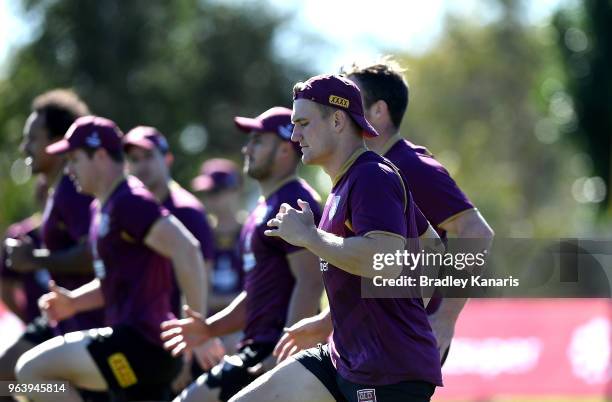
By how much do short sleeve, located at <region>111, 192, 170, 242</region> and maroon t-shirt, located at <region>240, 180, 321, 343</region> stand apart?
73 centimetres

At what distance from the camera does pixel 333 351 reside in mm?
5902

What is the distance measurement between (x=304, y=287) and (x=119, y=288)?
1.50 m

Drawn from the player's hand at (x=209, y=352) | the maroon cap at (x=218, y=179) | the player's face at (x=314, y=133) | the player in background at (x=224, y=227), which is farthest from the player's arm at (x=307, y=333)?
the maroon cap at (x=218, y=179)

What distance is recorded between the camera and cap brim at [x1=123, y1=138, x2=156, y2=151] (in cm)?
988

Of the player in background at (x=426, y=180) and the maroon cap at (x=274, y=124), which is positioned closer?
the player in background at (x=426, y=180)

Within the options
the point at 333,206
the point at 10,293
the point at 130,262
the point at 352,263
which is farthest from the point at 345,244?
the point at 10,293

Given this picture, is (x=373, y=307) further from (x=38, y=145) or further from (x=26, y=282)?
(x=26, y=282)

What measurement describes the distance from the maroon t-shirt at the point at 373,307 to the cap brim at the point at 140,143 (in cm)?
429

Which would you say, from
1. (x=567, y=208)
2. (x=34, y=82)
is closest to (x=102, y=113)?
(x=34, y=82)

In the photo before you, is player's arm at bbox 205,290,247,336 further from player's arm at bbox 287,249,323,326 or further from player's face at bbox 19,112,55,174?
player's face at bbox 19,112,55,174

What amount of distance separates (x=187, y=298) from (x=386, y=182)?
2817mm

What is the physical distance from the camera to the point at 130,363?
7832 mm

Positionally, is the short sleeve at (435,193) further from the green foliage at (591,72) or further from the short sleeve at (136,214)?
the green foliage at (591,72)

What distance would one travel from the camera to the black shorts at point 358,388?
18.4ft
